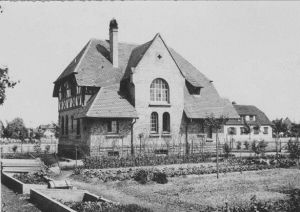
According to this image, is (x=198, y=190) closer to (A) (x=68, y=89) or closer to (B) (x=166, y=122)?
(B) (x=166, y=122)

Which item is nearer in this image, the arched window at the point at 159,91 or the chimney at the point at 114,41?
the arched window at the point at 159,91

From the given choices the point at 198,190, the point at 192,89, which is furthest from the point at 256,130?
the point at 198,190

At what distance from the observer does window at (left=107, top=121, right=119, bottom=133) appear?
3089 centimetres

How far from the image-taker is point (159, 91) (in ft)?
110

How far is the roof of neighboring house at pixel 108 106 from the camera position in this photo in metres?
29.6

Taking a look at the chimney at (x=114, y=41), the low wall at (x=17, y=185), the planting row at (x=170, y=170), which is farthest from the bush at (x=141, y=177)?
the chimney at (x=114, y=41)

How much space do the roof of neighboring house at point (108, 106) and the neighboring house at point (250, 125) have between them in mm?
38042

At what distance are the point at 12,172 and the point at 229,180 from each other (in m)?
12.1

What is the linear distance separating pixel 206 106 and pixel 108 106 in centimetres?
1018

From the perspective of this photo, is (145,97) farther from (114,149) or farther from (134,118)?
(114,149)

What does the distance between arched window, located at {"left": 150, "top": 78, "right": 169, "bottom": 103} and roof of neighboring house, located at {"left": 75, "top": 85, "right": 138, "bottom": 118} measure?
8.67 feet

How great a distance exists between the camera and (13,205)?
1408 cm

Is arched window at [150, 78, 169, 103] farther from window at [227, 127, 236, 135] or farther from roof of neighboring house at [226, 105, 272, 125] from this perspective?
roof of neighboring house at [226, 105, 272, 125]

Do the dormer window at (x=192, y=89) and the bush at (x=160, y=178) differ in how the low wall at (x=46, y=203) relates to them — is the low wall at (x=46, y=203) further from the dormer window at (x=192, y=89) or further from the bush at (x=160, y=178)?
the dormer window at (x=192, y=89)
